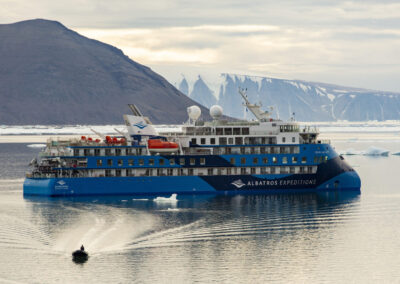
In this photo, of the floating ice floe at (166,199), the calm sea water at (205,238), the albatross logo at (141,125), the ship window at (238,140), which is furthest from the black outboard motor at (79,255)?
the ship window at (238,140)

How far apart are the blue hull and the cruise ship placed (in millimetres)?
92

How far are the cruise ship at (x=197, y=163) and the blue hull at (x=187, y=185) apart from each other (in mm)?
92

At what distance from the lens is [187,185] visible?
216 ft

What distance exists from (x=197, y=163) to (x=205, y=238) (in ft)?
60.6

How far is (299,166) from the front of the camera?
6688cm

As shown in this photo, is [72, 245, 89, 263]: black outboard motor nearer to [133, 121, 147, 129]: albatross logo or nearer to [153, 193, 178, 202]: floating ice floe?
[153, 193, 178, 202]: floating ice floe

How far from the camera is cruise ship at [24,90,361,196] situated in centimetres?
6525

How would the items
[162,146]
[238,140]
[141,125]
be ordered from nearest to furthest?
[162,146] → [238,140] → [141,125]

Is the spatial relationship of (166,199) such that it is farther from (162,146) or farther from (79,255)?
(79,255)

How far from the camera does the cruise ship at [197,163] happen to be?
214 ft

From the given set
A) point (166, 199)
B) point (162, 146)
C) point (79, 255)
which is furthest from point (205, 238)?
point (162, 146)

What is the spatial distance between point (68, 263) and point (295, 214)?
21.6m

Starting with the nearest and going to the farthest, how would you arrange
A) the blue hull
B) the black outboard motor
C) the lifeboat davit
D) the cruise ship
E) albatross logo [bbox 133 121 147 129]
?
the black outboard motor, the blue hull, the cruise ship, the lifeboat davit, albatross logo [bbox 133 121 147 129]

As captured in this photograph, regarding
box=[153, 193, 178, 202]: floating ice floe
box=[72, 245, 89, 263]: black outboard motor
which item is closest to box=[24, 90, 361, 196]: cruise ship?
box=[153, 193, 178, 202]: floating ice floe
